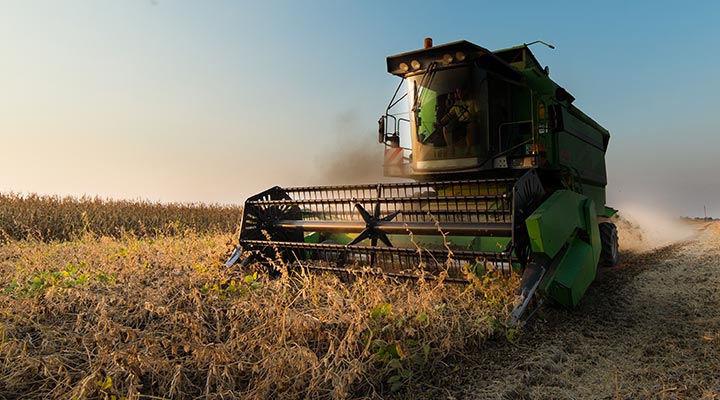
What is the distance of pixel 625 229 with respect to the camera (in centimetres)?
1052

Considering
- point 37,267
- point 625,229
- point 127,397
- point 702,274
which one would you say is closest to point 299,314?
point 127,397

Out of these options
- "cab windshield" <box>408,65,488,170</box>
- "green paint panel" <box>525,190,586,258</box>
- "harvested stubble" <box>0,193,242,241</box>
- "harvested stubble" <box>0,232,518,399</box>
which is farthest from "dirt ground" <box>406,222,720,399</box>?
"harvested stubble" <box>0,193,242,241</box>

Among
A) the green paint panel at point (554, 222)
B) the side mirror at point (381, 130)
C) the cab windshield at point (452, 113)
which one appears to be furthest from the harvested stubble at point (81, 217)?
the green paint panel at point (554, 222)

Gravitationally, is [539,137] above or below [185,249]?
above

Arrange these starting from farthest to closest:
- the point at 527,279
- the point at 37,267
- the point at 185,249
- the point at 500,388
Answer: the point at 185,249
the point at 37,267
the point at 527,279
the point at 500,388

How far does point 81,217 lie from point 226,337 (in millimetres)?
10635

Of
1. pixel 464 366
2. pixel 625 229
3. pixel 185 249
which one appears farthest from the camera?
pixel 625 229

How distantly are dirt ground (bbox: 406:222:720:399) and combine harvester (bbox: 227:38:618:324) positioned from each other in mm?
278

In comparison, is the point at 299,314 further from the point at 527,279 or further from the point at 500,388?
the point at 527,279

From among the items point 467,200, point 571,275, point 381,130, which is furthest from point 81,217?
point 571,275

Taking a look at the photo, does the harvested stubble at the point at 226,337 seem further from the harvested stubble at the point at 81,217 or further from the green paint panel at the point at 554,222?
the harvested stubble at the point at 81,217

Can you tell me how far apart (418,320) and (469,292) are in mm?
780

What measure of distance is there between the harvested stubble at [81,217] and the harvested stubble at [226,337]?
635 cm

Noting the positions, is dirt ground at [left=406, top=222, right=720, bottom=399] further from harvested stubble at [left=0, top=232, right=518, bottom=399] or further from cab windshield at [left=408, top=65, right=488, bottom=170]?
cab windshield at [left=408, top=65, right=488, bottom=170]
